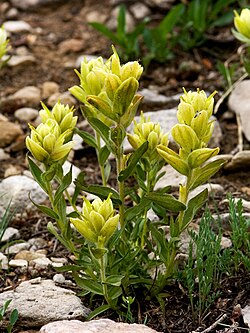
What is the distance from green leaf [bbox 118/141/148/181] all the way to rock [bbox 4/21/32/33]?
2836 millimetres

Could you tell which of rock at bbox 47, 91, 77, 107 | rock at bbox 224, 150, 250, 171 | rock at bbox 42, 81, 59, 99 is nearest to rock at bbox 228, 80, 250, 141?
rock at bbox 224, 150, 250, 171

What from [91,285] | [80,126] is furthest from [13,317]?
[80,126]

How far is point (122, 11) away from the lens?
4336mm

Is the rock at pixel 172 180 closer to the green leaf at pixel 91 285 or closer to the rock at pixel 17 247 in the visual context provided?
the rock at pixel 17 247

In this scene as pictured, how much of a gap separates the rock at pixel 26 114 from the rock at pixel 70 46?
0.79 meters

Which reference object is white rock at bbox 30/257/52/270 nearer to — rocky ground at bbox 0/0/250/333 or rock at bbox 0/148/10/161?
rocky ground at bbox 0/0/250/333

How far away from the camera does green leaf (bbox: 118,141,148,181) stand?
224 cm

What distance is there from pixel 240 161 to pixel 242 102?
0.58 meters

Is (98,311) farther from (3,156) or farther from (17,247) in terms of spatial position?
(3,156)

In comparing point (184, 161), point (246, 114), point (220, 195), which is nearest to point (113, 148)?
point (184, 161)

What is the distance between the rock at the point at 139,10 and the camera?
481 cm

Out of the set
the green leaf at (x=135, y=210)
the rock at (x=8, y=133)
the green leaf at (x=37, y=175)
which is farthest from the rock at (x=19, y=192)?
the green leaf at (x=135, y=210)

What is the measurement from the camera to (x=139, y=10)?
4.84 m

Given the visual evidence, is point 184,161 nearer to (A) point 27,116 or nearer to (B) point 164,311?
(B) point 164,311
